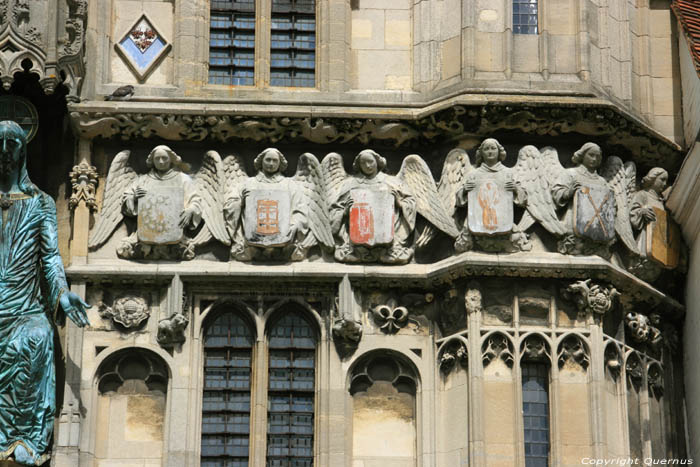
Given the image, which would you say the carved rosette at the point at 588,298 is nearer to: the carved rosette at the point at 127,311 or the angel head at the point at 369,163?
the angel head at the point at 369,163

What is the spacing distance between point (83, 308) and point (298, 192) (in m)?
2.72

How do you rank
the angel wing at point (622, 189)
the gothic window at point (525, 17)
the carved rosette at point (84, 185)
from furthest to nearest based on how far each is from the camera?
the gothic window at point (525, 17)
the angel wing at point (622, 189)
the carved rosette at point (84, 185)

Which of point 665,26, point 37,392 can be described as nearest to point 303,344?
point 37,392

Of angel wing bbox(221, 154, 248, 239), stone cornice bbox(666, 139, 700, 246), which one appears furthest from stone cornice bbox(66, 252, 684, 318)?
stone cornice bbox(666, 139, 700, 246)

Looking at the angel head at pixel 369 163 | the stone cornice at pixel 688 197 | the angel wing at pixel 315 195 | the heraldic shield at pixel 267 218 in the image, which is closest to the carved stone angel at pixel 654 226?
→ the stone cornice at pixel 688 197

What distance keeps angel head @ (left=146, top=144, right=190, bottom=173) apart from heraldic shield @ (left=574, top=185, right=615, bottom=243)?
163 inches

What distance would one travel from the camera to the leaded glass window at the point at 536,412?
80.9 feet

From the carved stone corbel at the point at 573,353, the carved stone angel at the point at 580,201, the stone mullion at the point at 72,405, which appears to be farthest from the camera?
the carved stone angel at the point at 580,201

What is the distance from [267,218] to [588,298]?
11.2 feet

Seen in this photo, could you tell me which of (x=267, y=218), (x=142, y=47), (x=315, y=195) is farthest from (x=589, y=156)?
(x=142, y=47)

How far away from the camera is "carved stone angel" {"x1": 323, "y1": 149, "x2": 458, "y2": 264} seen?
83.2 feet

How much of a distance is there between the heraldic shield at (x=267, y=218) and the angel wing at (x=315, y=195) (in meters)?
0.25

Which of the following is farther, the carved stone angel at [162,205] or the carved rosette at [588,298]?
the carved stone angel at [162,205]

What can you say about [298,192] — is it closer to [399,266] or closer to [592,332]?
[399,266]
